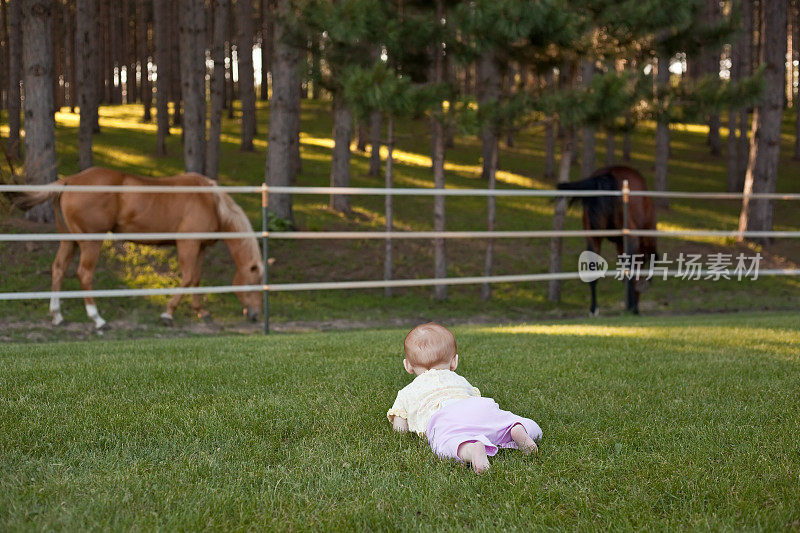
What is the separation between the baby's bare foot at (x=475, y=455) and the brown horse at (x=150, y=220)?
6.87 metres

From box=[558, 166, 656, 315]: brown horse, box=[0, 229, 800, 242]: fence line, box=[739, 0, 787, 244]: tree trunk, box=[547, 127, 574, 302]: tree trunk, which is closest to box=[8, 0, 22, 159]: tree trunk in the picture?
box=[0, 229, 800, 242]: fence line

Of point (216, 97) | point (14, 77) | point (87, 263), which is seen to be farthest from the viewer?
point (14, 77)

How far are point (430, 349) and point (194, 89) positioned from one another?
42.7ft

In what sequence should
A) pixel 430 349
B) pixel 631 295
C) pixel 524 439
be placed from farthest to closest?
1. pixel 631 295
2. pixel 430 349
3. pixel 524 439

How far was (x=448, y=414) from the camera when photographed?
2.96 m

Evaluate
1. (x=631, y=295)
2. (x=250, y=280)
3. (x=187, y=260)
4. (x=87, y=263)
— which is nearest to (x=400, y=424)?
(x=250, y=280)

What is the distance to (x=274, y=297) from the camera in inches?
454

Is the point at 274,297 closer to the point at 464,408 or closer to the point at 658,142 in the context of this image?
the point at 464,408

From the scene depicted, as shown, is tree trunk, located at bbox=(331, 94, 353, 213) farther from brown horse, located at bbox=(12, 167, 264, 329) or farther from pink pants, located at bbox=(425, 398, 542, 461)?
pink pants, located at bbox=(425, 398, 542, 461)

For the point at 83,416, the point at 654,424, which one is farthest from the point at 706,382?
the point at 83,416

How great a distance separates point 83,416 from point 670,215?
18090 mm

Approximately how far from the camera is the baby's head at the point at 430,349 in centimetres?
334

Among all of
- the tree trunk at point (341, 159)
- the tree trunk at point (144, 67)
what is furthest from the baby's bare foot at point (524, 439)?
the tree trunk at point (144, 67)

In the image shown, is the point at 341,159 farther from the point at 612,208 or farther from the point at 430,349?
the point at 430,349
